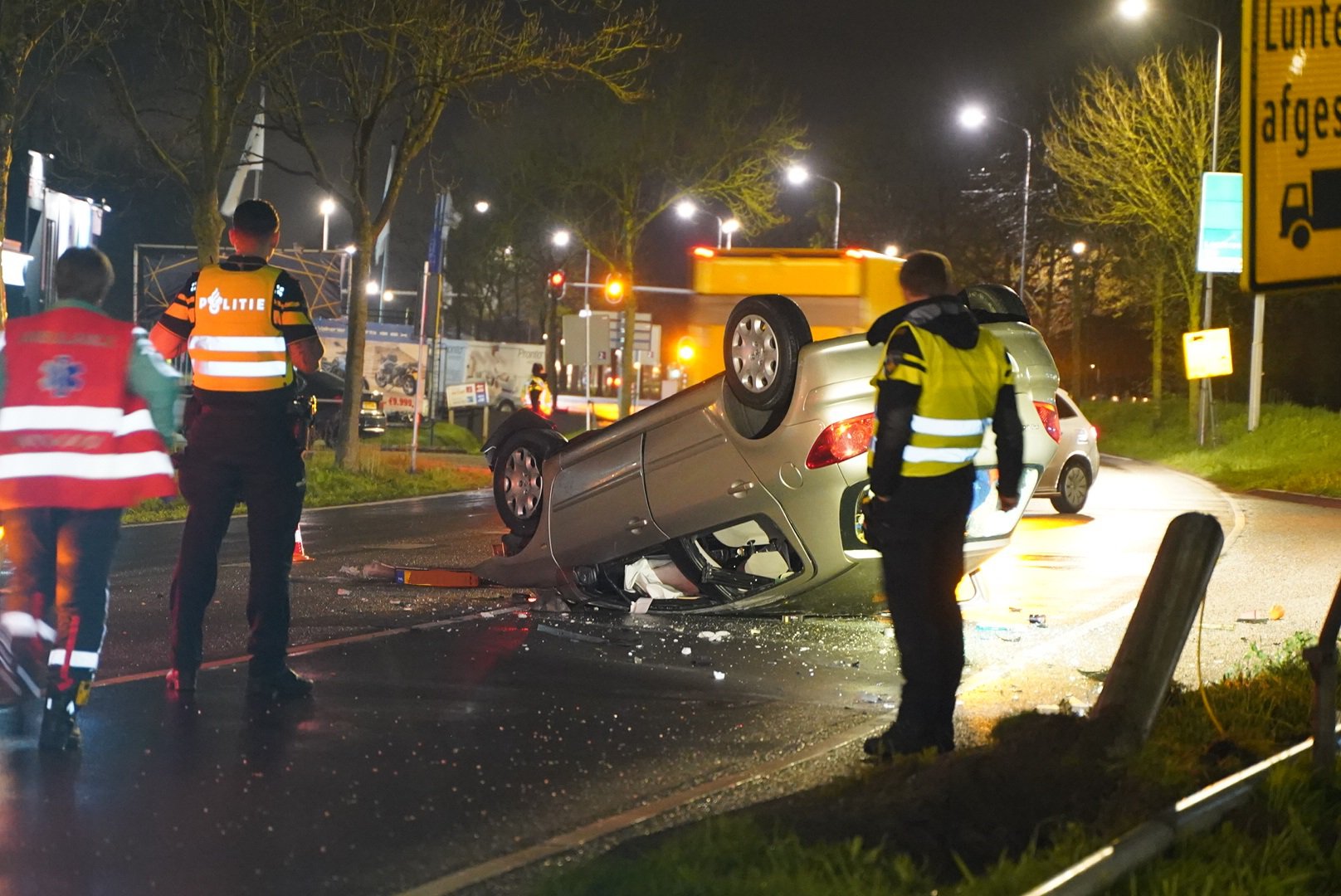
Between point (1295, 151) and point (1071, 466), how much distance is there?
1417 cm

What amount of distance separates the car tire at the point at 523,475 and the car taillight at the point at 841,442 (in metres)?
2.07

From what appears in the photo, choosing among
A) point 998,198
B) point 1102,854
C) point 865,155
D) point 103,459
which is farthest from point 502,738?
point 865,155

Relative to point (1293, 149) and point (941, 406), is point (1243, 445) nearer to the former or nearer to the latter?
point (941, 406)

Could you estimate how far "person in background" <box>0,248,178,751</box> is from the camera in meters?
5.64

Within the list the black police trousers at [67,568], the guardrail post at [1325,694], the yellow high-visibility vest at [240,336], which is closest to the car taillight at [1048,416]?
the guardrail post at [1325,694]

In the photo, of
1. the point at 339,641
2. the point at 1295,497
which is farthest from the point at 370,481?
the point at 1295,497

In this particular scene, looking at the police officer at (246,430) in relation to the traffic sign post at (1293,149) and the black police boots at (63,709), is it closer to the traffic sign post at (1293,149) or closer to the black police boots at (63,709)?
the black police boots at (63,709)

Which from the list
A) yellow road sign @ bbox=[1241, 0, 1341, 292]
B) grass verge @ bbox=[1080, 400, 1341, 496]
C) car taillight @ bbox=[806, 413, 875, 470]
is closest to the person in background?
car taillight @ bbox=[806, 413, 875, 470]

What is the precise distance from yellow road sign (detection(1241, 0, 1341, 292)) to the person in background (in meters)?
3.76

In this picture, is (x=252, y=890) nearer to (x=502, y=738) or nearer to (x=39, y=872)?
(x=39, y=872)

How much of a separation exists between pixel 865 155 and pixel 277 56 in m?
43.6

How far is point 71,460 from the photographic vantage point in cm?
568

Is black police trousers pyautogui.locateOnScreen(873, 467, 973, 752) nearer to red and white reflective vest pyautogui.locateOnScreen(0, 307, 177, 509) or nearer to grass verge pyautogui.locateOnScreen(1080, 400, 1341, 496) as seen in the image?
red and white reflective vest pyautogui.locateOnScreen(0, 307, 177, 509)

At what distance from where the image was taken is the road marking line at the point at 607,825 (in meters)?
4.23
